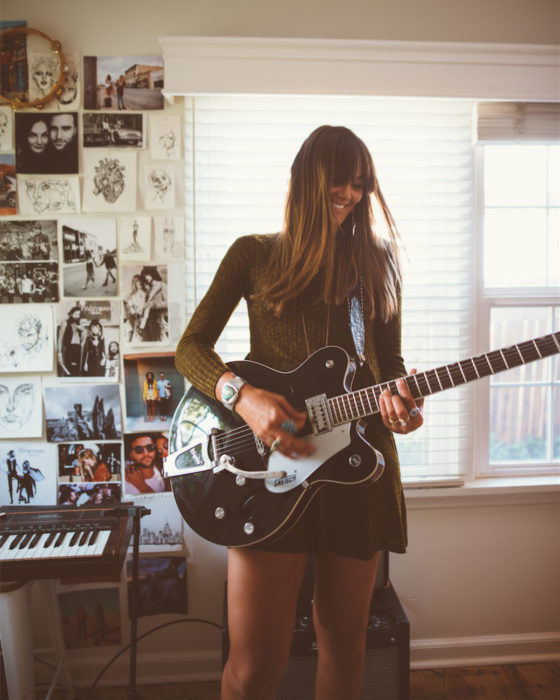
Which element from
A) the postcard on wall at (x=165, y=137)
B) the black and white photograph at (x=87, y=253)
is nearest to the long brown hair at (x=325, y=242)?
the postcard on wall at (x=165, y=137)

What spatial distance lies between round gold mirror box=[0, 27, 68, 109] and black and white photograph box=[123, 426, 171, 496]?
1.34 m

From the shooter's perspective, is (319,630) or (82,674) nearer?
(319,630)

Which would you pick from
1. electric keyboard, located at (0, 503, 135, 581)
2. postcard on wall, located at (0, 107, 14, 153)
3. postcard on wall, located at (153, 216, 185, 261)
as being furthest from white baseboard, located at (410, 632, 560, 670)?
postcard on wall, located at (0, 107, 14, 153)

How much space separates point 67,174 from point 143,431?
1.05 metres

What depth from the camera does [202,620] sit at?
1854mm

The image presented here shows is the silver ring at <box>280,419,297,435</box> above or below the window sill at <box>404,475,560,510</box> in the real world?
above

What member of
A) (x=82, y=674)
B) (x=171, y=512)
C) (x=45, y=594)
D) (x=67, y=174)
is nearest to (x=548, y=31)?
(x=67, y=174)

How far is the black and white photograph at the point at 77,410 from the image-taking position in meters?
1.82

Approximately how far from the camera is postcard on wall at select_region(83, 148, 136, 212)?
1.80 meters

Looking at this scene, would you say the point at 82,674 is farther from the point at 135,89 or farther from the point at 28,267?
the point at 135,89

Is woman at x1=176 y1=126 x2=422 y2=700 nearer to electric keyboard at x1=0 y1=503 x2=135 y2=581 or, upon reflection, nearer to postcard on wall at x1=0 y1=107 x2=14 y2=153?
electric keyboard at x1=0 y1=503 x2=135 y2=581

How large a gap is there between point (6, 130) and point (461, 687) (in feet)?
9.25

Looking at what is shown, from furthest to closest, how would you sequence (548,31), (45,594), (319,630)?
(548,31)
(45,594)
(319,630)

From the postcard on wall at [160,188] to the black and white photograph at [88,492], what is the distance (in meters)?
1.12
